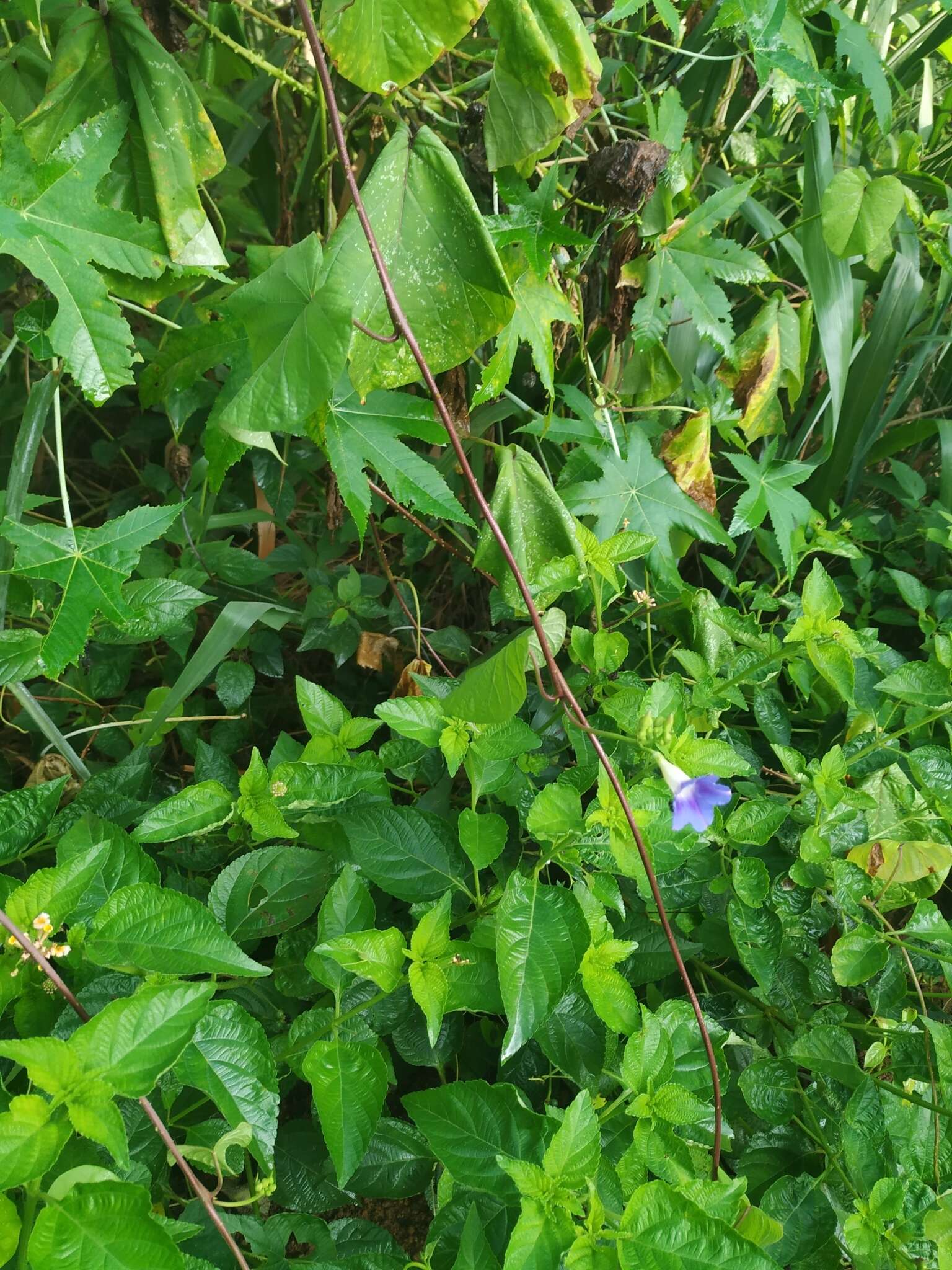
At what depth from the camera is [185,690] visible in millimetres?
954

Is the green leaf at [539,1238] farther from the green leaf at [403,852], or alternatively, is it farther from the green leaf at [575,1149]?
the green leaf at [403,852]

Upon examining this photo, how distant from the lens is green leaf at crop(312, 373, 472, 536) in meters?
0.77

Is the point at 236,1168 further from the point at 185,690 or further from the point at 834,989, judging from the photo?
the point at 834,989

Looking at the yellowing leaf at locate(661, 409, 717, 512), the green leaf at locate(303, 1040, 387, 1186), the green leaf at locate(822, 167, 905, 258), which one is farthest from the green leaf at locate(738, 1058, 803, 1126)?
the green leaf at locate(822, 167, 905, 258)

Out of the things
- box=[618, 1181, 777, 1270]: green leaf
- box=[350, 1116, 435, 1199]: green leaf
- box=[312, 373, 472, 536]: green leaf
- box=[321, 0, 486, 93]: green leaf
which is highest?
box=[321, 0, 486, 93]: green leaf

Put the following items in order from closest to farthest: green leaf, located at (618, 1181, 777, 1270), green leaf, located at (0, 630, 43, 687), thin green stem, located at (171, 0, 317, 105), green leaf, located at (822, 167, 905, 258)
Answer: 1. green leaf, located at (618, 1181, 777, 1270)
2. green leaf, located at (0, 630, 43, 687)
3. thin green stem, located at (171, 0, 317, 105)
4. green leaf, located at (822, 167, 905, 258)

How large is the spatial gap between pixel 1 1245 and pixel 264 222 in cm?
154

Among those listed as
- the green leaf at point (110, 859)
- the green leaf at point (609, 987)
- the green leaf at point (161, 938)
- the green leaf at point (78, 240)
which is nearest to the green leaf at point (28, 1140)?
the green leaf at point (161, 938)

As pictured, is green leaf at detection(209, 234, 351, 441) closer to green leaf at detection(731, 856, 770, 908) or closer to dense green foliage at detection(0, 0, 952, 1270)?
dense green foliage at detection(0, 0, 952, 1270)

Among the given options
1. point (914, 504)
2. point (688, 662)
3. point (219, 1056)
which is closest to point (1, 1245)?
point (219, 1056)

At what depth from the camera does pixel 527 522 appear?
3.22ft

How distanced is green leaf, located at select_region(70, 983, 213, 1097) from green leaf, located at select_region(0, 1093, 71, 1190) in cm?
3

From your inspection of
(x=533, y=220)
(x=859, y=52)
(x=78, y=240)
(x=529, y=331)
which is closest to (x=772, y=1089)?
(x=529, y=331)

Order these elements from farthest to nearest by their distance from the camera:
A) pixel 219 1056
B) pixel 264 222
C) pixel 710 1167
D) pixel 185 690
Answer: pixel 264 222
pixel 185 690
pixel 710 1167
pixel 219 1056
